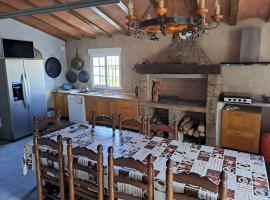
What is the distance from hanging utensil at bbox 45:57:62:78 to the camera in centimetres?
585

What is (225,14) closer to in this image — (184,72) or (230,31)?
(230,31)

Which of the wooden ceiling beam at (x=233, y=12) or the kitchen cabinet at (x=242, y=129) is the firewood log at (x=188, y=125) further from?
the wooden ceiling beam at (x=233, y=12)

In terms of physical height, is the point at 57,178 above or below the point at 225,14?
below

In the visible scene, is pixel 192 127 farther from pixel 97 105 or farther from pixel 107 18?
pixel 107 18

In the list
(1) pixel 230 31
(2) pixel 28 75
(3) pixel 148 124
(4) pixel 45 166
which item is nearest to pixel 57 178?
(4) pixel 45 166

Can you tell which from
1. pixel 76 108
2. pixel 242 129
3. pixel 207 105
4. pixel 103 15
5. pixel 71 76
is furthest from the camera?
pixel 71 76

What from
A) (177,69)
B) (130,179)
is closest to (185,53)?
(177,69)

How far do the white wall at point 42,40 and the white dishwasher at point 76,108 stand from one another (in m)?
0.82

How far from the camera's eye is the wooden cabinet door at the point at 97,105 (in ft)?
16.7

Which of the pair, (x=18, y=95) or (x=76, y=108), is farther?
(x=76, y=108)

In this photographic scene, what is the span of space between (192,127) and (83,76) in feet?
11.1

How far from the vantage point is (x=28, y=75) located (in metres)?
4.68

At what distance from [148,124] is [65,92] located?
12.0 feet

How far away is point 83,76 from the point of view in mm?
6082
